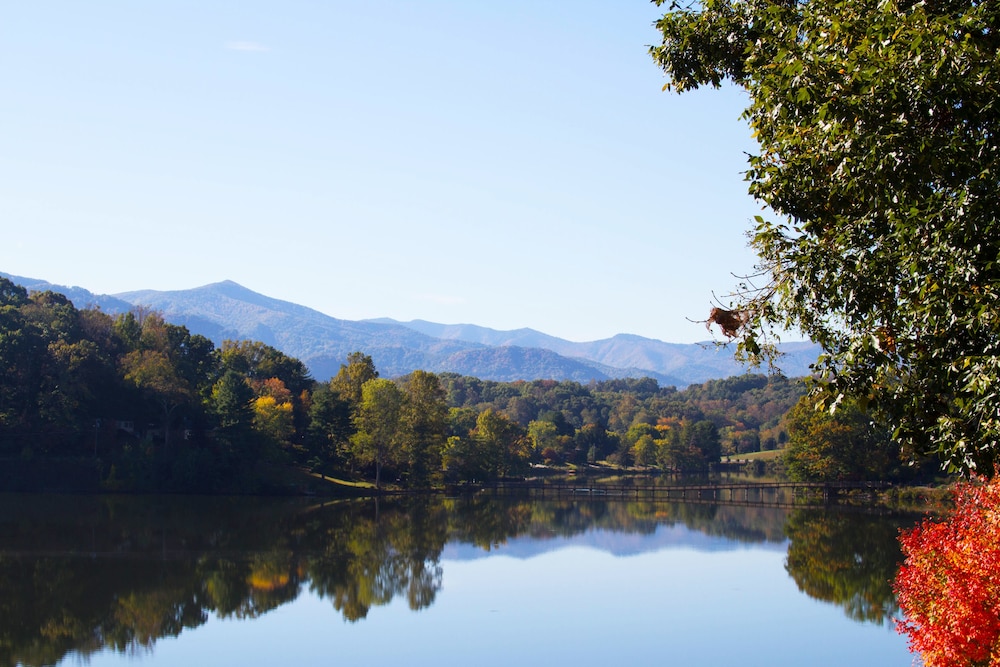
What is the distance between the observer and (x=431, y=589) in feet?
112

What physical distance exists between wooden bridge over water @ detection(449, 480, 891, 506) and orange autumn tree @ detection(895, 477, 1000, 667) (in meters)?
54.8

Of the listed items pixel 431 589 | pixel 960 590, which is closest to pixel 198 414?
pixel 431 589

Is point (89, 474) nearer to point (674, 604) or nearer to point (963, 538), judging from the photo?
point (674, 604)

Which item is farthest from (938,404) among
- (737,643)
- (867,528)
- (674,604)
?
(867,528)

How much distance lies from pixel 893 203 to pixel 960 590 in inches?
206

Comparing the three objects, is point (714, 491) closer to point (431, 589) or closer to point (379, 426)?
point (379, 426)

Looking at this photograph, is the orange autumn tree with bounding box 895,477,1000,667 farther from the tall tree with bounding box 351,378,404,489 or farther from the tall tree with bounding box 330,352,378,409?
the tall tree with bounding box 330,352,378,409

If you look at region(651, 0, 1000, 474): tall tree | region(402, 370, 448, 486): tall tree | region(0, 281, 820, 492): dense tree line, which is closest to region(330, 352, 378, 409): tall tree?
region(0, 281, 820, 492): dense tree line

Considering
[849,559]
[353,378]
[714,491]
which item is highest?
[353,378]

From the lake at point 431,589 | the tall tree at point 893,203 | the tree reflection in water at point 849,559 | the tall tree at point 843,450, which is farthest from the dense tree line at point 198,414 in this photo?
the tall tree at point 893,203

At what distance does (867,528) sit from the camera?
49.2 meters

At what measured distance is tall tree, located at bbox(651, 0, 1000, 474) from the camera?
27.4 ft

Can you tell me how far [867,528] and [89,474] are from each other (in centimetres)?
4682

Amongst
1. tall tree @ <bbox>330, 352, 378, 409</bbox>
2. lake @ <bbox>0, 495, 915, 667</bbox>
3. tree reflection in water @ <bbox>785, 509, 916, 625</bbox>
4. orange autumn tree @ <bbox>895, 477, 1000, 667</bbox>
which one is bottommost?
lake @ <bbox>0, 495, 915, 667</bbox>
